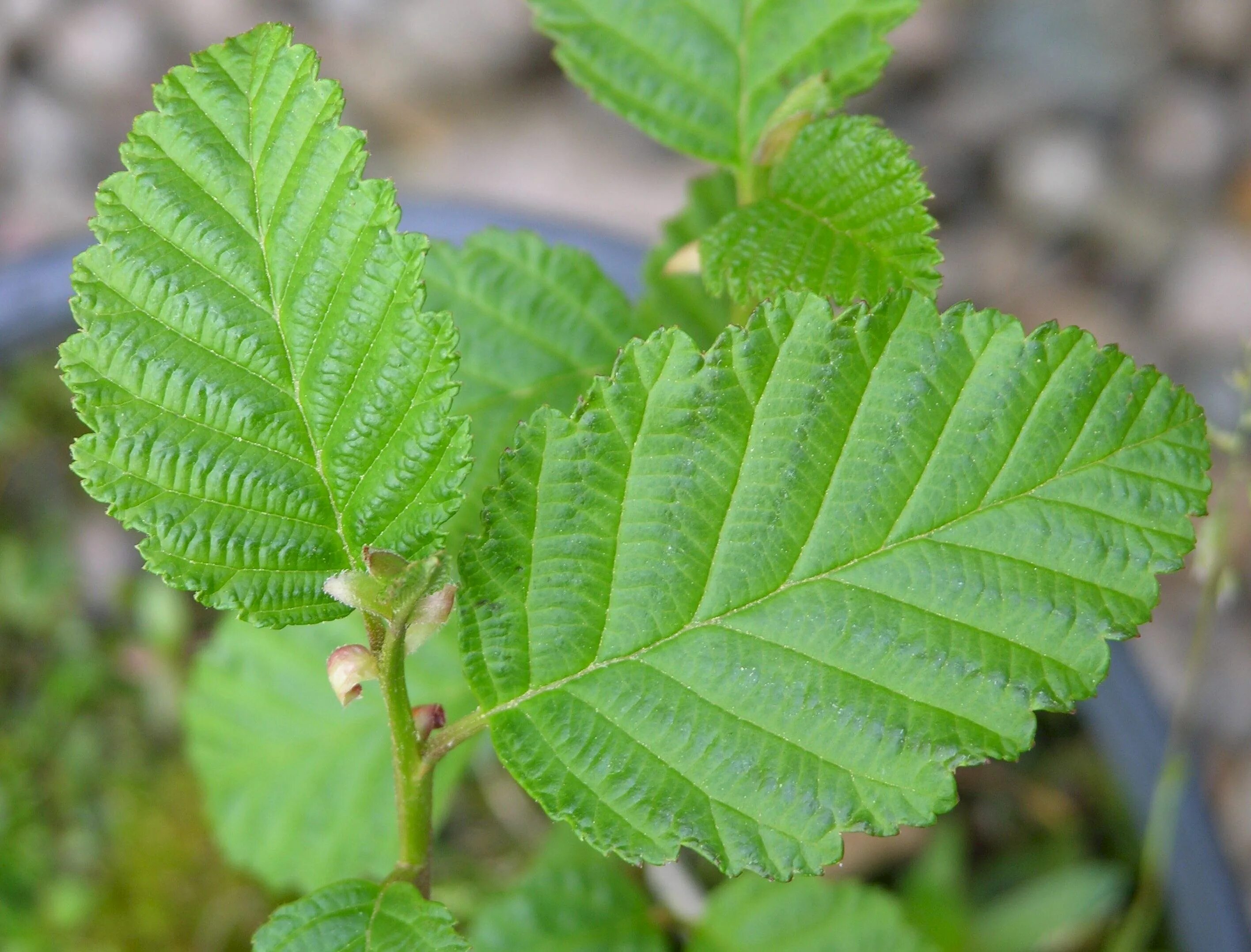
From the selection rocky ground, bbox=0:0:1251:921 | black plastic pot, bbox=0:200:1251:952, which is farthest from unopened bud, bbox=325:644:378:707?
rocky ground, bbox=0:0:1251:921

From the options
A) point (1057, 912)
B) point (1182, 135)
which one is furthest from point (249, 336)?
point (1182, 135)

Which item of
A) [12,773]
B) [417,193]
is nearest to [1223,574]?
[417,193]

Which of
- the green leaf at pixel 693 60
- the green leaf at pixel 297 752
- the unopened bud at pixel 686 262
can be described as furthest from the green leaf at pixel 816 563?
the green leaf at pixel 297 752

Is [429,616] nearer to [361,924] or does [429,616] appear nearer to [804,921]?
[361,924]

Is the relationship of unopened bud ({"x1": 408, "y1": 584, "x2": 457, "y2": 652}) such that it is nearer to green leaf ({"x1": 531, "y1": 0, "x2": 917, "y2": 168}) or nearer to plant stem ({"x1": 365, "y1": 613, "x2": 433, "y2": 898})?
plant stem ({"x1": 365, "y1": 613, "x2": 433, "y2": 898})

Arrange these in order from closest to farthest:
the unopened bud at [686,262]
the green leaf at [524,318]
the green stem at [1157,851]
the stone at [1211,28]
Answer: the unopened bud at [686,262], the green leaf at [524,318], the green stem at [1157,851], the stone at [1211,28]

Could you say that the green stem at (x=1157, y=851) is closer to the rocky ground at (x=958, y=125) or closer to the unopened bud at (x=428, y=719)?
the unopened bud at (x=428, y=719)
